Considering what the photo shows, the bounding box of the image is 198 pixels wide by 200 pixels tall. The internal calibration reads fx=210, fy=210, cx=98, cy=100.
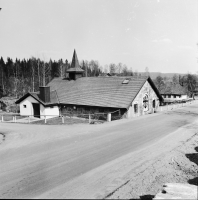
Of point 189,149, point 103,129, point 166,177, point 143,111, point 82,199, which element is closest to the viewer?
point 82,199

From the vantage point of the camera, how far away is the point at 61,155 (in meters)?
10.6

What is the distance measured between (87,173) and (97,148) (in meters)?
3.25

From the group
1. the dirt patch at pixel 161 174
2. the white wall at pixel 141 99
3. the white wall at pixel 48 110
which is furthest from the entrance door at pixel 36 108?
the dirt patch at pixel 161 174

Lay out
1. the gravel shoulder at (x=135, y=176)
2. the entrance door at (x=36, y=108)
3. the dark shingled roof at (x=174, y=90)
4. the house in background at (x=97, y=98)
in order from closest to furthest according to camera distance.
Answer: the gravel shoulder at (x=135, y=176) → the house in background at (x=97, y=98) → the entrance door at (x=36, y=108) → the dark shingled roof at (x=174, y=90)

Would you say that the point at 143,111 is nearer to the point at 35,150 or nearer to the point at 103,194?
the point at 35,150

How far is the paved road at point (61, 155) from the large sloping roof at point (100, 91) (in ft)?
26.5

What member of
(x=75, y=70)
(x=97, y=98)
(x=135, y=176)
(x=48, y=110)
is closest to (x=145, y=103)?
(x=97, y=98)

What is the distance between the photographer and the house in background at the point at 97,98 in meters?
24.5

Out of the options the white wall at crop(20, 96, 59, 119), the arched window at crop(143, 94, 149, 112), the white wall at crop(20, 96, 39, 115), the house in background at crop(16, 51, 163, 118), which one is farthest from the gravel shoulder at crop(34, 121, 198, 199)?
the white wall at crop(20, 96, 39, 115)

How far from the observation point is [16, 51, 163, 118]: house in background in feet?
80.4

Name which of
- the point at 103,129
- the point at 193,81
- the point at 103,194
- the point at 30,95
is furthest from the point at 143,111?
the point at 193,81

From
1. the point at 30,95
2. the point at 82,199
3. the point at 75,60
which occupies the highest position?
→ the point at 75,60

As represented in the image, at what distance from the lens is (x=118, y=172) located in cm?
847

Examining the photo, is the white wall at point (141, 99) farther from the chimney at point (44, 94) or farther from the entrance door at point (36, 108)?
the entrance door at point (36, 108)
